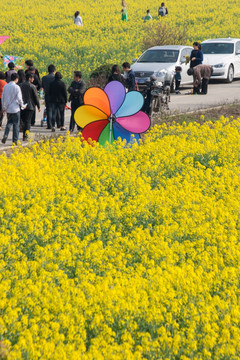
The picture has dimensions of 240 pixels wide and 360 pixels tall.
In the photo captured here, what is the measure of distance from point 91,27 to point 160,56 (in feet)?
48.7

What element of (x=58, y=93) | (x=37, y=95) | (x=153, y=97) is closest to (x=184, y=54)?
(x=153, y=97)

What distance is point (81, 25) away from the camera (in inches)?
1435

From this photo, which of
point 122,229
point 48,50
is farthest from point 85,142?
point 48,50

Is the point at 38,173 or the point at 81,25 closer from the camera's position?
the point at 38,173

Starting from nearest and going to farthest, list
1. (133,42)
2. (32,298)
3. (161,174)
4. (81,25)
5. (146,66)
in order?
1. (32,298)
2. (161,174)
3. (146,66)
4. (133,42)
5. (81,25)

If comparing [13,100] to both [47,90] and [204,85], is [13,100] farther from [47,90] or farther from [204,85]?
[204,85]

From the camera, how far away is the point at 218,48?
2556 centimetres

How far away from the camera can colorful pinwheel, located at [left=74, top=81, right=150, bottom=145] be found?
38.9ft

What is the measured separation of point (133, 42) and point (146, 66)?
444 inches

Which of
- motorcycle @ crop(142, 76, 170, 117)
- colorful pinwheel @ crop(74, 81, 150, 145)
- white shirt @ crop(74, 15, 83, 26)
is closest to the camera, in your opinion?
colorful pinwheel @ crop(74, 81, 150, 145)

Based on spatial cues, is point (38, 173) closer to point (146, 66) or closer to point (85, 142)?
point (85, 142)

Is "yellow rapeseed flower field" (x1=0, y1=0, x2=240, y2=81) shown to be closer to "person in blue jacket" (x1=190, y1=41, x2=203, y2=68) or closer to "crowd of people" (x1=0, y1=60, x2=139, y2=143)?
"person in blue jacket" (x1=190, y1=41, x2=203, y2=68)

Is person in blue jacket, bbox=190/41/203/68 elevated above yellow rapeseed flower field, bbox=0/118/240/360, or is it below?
below

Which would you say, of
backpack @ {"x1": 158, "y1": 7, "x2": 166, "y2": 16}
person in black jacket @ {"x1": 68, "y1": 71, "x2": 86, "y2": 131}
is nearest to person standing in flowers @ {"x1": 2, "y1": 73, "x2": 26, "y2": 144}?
person in black jacket @ {"x1": 68, "y1": 71, "x2": 86, "y2": 131}
